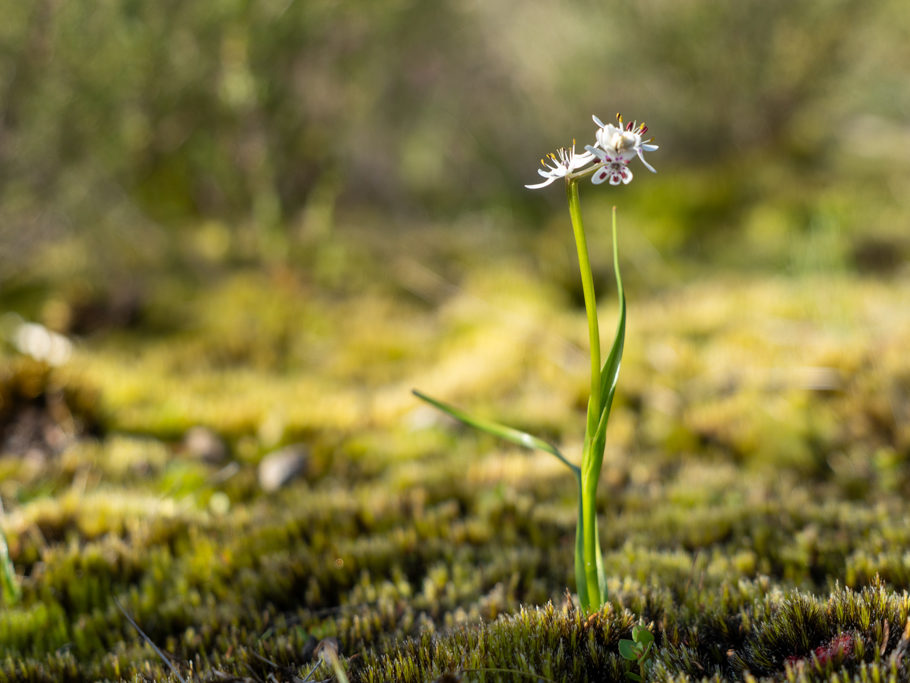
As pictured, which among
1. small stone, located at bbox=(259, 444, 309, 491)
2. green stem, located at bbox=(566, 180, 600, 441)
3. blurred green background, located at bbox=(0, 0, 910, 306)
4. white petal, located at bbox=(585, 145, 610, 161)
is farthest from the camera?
blurred green background, located at bbox=(0, 0, 910, 306)

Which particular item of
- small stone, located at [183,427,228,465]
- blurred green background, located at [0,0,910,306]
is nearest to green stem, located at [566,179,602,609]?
small stone, located at [183,427,228,465]

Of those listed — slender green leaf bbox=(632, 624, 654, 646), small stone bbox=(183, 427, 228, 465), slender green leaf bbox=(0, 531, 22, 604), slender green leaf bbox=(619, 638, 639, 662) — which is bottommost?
slender green leaf bbox=(619, 638, 639, 662)

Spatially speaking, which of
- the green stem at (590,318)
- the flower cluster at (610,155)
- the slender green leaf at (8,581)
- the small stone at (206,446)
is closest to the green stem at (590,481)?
the green stem at (590,318)

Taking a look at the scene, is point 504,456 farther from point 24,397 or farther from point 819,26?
point 819,26

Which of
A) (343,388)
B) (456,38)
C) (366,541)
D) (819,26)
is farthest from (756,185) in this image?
(366,541)

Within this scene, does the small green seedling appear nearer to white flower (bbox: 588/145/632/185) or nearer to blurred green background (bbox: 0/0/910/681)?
blurred green background (bbox: 0/0/910/681)

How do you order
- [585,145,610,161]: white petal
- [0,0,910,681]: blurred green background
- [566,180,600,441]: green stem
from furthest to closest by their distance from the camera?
[0,0,910,681]: blurred green background < [566,180,600,441]: green stem < [585,145,610,161]: white petal

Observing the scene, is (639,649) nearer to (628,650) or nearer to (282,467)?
(628,650)

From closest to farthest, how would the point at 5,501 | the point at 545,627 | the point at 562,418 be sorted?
1. the point at 545,627
2. the point at 5,501
3. the point at 562,418
